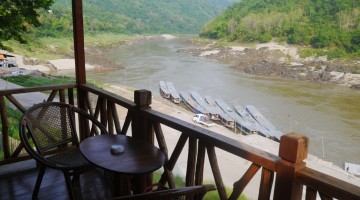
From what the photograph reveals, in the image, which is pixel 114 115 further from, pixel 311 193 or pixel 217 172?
→ pixel 311 193

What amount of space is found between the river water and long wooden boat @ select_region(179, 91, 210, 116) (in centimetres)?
266

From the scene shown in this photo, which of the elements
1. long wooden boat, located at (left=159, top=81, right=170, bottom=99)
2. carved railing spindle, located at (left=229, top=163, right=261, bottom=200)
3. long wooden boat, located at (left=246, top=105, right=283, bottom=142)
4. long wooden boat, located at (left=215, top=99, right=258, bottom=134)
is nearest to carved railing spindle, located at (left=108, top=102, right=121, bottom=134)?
carved railing spindle, located at (left=229, top=163, right=261, bottom=200)

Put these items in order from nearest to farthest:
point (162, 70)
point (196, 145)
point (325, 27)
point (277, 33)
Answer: point (196, 145)
point (162, 70)
point (325, 27)
point (277, 33)

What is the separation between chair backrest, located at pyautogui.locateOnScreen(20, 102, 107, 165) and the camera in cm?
213

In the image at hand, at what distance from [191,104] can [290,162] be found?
21.0 meters

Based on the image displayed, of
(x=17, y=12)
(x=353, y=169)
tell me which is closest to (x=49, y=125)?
(x=17, y=12)

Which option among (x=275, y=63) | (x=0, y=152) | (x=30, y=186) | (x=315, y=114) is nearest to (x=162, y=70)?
(x=275, y=63)

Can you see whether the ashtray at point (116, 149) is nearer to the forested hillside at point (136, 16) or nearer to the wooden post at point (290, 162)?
the wooden post at point (290, 162)

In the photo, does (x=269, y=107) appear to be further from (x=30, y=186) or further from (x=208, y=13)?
(x=208, y=13)

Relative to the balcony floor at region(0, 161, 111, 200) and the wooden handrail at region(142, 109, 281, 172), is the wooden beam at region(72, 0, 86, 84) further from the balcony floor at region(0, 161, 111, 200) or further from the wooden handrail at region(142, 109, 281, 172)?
the wooden handrail at region(142, 109, 281, 172)

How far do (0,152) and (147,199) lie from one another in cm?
512

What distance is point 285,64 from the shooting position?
3672cm

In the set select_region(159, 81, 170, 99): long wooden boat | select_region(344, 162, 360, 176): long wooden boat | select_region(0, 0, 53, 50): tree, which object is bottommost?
select_region(344, 162, 360, 176): long wooden boat

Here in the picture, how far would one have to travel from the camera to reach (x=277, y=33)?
1918 inches
